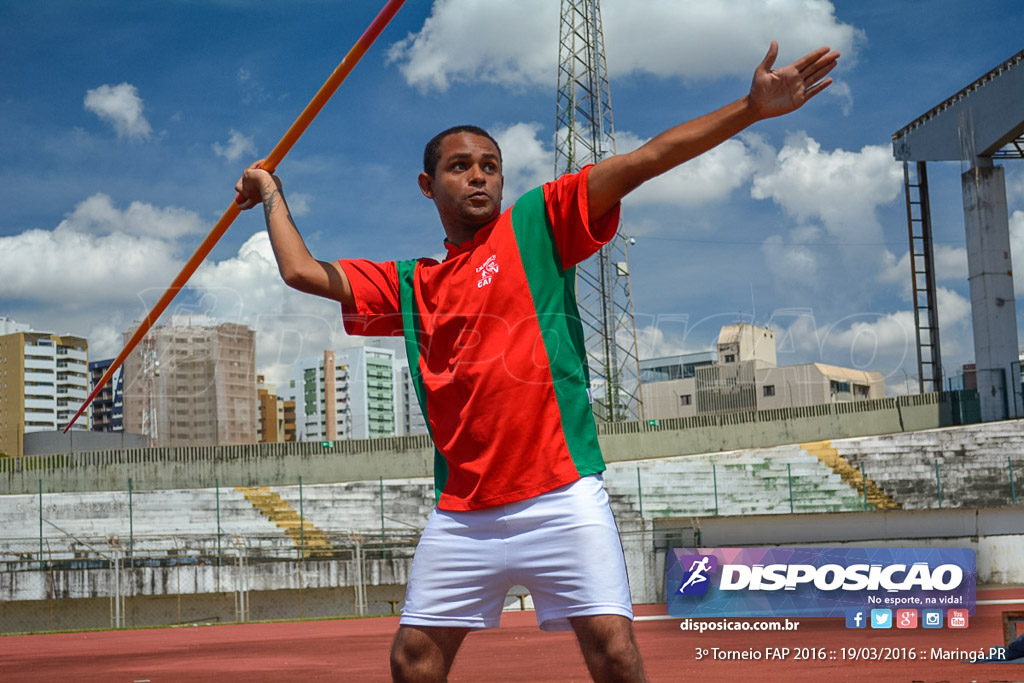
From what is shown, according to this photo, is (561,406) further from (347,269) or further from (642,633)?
(642,633)

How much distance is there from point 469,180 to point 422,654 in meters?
1.35

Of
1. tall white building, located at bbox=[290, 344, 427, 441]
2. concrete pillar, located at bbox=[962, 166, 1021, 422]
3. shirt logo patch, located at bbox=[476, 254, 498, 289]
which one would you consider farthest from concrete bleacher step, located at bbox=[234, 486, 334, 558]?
tall white building, located at bbox=[290, 344, 427, 441]

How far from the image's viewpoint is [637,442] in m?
32.2

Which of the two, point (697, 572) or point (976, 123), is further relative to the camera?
point (976, 123)

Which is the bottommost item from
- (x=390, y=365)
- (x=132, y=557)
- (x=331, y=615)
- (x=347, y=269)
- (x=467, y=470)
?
(x=331, y=615)

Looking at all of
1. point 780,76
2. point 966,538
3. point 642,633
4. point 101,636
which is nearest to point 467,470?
point 780,76

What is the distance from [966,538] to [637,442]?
46.0 ft

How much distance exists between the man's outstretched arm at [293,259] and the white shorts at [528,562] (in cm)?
76

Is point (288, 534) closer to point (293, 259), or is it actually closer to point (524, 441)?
point (293, 259)

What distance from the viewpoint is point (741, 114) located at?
251 centimetres

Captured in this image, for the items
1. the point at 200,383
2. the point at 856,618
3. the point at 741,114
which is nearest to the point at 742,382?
the point at 200,383

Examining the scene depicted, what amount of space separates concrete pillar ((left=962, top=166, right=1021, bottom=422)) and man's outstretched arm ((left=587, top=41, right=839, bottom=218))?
3269 centimetres

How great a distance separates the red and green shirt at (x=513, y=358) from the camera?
2.75 meters

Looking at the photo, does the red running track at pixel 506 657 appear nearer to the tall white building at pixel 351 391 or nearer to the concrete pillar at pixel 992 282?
the concrete pillar at pixel 992 282
